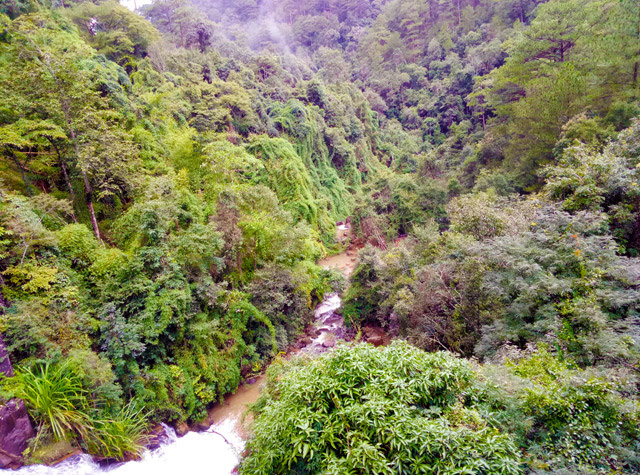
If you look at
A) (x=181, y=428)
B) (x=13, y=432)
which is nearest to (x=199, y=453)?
(x=181, y=428)

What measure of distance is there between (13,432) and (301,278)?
9.70m

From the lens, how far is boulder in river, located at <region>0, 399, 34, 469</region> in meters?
6.30

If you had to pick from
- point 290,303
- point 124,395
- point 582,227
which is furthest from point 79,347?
point 582,227

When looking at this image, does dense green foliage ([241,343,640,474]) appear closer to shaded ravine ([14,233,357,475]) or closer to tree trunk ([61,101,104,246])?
shaded ravine ([14,233,357,475])

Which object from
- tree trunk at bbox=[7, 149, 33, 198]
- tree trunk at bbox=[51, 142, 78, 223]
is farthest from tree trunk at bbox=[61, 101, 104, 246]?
tree trunk at bbox=[7, 149, 33, 198]

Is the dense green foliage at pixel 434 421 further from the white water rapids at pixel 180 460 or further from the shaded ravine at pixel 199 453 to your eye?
the white water rapids at pixel 180 460

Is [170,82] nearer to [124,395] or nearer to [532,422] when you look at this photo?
[124,395]

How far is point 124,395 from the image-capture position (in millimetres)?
8633

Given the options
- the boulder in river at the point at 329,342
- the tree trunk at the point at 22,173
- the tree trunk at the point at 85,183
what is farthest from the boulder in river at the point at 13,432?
the boulder in river at the point at 329,342

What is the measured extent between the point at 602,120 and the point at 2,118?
→ 23108mm

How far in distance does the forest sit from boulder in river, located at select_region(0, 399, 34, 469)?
0.18 m

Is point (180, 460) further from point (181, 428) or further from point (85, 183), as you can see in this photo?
point (85, 183)

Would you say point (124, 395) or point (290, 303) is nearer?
point (124, 395)

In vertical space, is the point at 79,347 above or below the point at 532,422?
above
